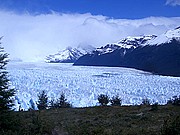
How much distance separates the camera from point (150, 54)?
104 m

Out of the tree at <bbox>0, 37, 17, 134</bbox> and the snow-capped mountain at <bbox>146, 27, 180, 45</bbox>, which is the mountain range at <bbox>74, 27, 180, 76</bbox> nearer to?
the snow-capped mountain at <bbox>146, 27, 180, 45</bbox>

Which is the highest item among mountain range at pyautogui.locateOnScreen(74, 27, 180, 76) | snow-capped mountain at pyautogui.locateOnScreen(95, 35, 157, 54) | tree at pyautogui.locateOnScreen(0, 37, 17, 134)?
snow-capped mountain at pyautogui.locateOnScreen(95, 35, 157, 54)

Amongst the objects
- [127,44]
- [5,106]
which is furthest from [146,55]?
[5,106]

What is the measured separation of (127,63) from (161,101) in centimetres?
8067

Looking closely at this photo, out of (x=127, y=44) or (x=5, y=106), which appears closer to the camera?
(x=5, y=106)

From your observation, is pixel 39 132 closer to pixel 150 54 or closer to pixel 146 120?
pixel 146 120

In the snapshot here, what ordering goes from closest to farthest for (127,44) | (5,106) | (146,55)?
(5,106)
(146,55)
(127,44)

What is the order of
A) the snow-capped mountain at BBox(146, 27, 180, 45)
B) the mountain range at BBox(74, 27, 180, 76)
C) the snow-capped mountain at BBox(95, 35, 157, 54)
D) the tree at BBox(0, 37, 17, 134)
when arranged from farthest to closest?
the snow-capped mountain at BBox(95, 35, 157, 54) < the snow-capped mountain at BBox(146, 27, 180, 45) < the mountain range at BBox(74, 27, 180, 76) < the tree at BBox(0, 37, 17, 134)

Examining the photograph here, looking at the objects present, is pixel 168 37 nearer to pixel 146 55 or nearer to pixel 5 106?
pixel 146 55

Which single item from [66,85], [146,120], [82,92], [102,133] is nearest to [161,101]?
[82,92]

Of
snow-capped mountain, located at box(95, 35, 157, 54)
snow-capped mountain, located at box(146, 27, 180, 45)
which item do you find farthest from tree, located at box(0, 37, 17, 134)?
snow-capped mountain, located at box(95, 35, 157, 54)

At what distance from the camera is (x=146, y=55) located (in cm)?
10550

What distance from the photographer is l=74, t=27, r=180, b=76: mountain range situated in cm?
8956

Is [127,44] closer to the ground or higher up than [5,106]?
higher up
